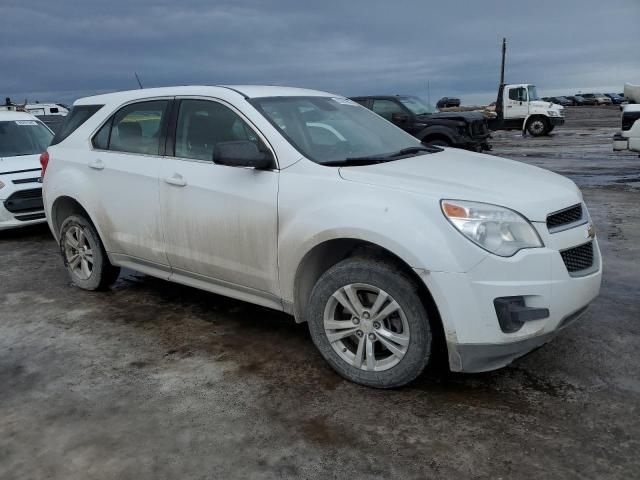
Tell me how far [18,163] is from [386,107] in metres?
9.43

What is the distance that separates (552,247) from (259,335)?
2134 mm

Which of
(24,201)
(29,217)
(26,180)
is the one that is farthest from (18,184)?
(29,217)

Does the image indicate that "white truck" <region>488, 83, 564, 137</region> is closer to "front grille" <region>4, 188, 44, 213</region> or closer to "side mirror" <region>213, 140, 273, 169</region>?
"front grille" <region>4, 188, 44, 213</region>

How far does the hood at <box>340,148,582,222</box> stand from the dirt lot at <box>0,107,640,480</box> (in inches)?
40.3

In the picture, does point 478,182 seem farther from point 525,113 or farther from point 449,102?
point 449,102

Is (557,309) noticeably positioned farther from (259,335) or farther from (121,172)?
(121,172)

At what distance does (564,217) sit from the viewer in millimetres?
3320

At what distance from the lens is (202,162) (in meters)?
4.16

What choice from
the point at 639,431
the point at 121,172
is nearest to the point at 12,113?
the point at 121,172

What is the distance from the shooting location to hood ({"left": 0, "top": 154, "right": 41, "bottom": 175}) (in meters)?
8.00

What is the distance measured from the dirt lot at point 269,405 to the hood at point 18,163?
375cm

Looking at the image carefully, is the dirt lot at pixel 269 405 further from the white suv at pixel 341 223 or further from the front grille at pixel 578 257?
the front grille at pixel 578 257

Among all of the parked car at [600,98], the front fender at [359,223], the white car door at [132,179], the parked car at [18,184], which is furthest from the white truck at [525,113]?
the parked car at [600,98]

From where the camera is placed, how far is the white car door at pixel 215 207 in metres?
3.76
